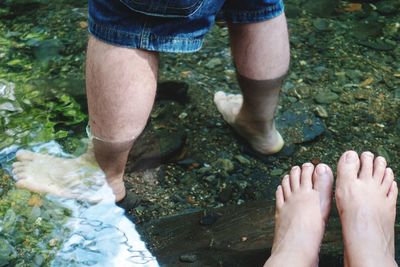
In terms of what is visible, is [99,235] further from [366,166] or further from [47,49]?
[47,49]

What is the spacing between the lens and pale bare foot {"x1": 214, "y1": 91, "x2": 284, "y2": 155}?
9.25ft

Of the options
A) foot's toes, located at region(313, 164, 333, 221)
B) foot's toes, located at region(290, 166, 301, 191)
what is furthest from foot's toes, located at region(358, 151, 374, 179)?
foot's toes, located at region(290, 166, 301, 191)

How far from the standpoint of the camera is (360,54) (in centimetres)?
356

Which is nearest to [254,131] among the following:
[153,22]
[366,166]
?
[366,166]

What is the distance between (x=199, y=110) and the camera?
3168 mm

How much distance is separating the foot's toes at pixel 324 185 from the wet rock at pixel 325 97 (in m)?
0.84

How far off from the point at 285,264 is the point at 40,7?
2550 millimetres

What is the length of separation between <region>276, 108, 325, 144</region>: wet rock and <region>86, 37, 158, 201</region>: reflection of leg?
1.00 m

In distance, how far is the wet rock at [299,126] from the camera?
118 inches

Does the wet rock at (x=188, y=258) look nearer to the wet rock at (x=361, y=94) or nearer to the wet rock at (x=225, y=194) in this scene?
the wet rock at (x=225, y=194)

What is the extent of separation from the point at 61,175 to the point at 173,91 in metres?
0.82

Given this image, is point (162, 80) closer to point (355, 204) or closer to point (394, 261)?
point (355, 204)

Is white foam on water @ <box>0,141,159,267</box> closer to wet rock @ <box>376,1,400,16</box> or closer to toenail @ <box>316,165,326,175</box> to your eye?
toenail @ <box>316,165,326,175</box>

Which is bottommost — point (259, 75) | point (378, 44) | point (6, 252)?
point (6, 252)
